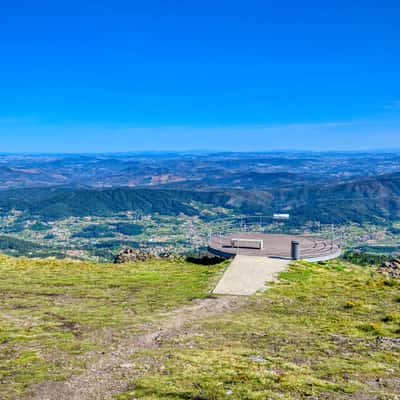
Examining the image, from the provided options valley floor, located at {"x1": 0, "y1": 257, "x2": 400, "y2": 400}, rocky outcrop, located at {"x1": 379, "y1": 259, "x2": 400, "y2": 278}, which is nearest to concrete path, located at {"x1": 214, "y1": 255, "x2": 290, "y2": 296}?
valley floor, located at {"x1": 0, "y1": 257, "x2": 400, "y2": 400}

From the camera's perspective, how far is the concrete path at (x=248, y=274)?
19.8 metres

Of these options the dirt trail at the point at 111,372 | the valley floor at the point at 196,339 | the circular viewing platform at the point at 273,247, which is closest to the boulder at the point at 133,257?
the circular viewing platform at the point at 273,247

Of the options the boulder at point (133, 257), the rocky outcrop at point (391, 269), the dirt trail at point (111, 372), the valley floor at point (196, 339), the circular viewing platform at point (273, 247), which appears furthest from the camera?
the boulder at point (133, 257)

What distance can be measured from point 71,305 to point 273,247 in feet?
53.0

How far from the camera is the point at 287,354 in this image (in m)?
11.6

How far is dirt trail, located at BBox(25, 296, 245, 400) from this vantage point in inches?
360

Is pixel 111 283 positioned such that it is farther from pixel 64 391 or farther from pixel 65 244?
pixel 65 244

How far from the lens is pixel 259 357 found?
36.9 feet

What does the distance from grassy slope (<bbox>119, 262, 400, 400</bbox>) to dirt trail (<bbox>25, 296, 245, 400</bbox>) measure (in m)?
0.39

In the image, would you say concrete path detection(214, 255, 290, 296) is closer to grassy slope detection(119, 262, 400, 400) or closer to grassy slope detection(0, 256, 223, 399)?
grassy slope detection(0, 256, 223, 399)

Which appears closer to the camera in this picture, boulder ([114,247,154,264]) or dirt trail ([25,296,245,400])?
dirt trail ([25,296,245,400])

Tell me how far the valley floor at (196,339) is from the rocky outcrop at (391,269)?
16.0 ft

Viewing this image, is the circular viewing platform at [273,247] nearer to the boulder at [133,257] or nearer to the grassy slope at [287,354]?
the boulder at [133,257]

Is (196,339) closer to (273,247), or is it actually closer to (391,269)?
(273,247)
